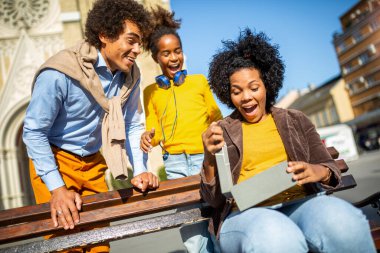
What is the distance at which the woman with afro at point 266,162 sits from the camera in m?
1.56

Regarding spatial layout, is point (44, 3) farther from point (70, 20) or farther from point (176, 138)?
point (176, 138)

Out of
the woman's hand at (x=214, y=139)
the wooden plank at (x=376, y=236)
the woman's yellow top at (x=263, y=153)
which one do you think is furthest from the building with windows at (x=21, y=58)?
the woman's hand at (x=214, y=139)

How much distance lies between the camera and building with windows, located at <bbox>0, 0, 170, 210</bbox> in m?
14.2

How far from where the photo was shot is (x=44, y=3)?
15.5 m

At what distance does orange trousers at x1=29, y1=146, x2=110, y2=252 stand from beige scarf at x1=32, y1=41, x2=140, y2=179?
0.24 m

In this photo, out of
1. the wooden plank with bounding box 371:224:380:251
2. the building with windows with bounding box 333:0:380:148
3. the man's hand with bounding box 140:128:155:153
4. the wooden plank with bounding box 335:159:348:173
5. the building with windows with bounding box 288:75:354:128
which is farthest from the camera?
the building with windows with bounding box 288:75:354:128

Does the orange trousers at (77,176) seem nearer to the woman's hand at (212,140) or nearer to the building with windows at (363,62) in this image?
the woman's hand at (212,140)

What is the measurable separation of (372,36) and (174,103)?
1765 inches

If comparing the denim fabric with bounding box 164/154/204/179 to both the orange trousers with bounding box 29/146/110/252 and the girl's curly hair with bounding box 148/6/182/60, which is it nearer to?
the orange trousers with bounding box 29/146/110/252

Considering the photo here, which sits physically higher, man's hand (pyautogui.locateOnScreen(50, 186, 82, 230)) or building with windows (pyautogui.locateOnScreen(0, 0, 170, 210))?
building with windows (pyautogui.locateOnScreen(0, 0, 170, 210))

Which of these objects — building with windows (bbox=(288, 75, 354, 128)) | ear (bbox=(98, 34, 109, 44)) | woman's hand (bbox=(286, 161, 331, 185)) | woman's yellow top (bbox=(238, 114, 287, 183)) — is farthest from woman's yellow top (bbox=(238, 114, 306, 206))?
building with windows (bbox=(288, 75, 354, 128))

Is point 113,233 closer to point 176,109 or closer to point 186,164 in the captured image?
point 186,164

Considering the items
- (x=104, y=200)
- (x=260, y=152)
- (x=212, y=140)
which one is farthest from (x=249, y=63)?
(x=104, y=200)

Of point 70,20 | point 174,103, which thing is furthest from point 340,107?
point 174,103
